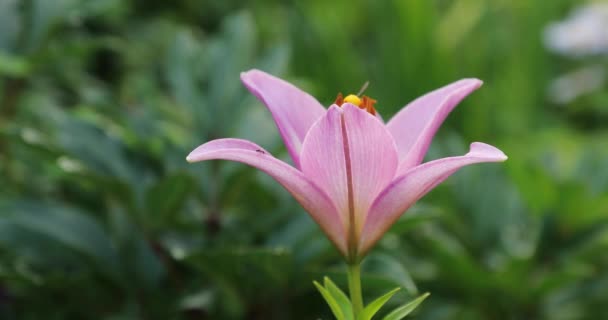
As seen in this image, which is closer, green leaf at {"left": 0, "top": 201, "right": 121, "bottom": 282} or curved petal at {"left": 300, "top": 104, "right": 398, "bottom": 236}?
curved petal at {"left": 300, "top": 104, "right": 398, "bottom": 236}

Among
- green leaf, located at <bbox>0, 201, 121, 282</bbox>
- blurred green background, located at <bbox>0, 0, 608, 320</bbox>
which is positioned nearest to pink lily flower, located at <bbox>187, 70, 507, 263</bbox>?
blurred green background, located at <bbox>0, 0, 608, 320</bbox>

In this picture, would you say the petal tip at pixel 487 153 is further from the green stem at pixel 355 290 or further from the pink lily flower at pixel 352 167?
the green stem at pixel 355 290

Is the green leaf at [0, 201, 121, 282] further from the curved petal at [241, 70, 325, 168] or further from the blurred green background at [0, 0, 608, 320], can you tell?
the curved petal at [241, 70, 325, 168]

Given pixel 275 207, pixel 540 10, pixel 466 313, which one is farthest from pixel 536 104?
pixel 275 207

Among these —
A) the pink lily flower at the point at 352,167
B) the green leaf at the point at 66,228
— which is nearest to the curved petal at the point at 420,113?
the pink lily flower at the point at 352,167

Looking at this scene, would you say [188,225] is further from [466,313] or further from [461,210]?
[461,210]

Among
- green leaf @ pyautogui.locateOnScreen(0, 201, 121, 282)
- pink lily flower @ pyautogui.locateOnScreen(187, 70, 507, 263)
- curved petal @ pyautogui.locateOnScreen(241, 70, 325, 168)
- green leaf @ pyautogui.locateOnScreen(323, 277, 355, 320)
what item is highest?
green leaf @ pyautogui.locateOnScreen(0, 201, 121, 282)
